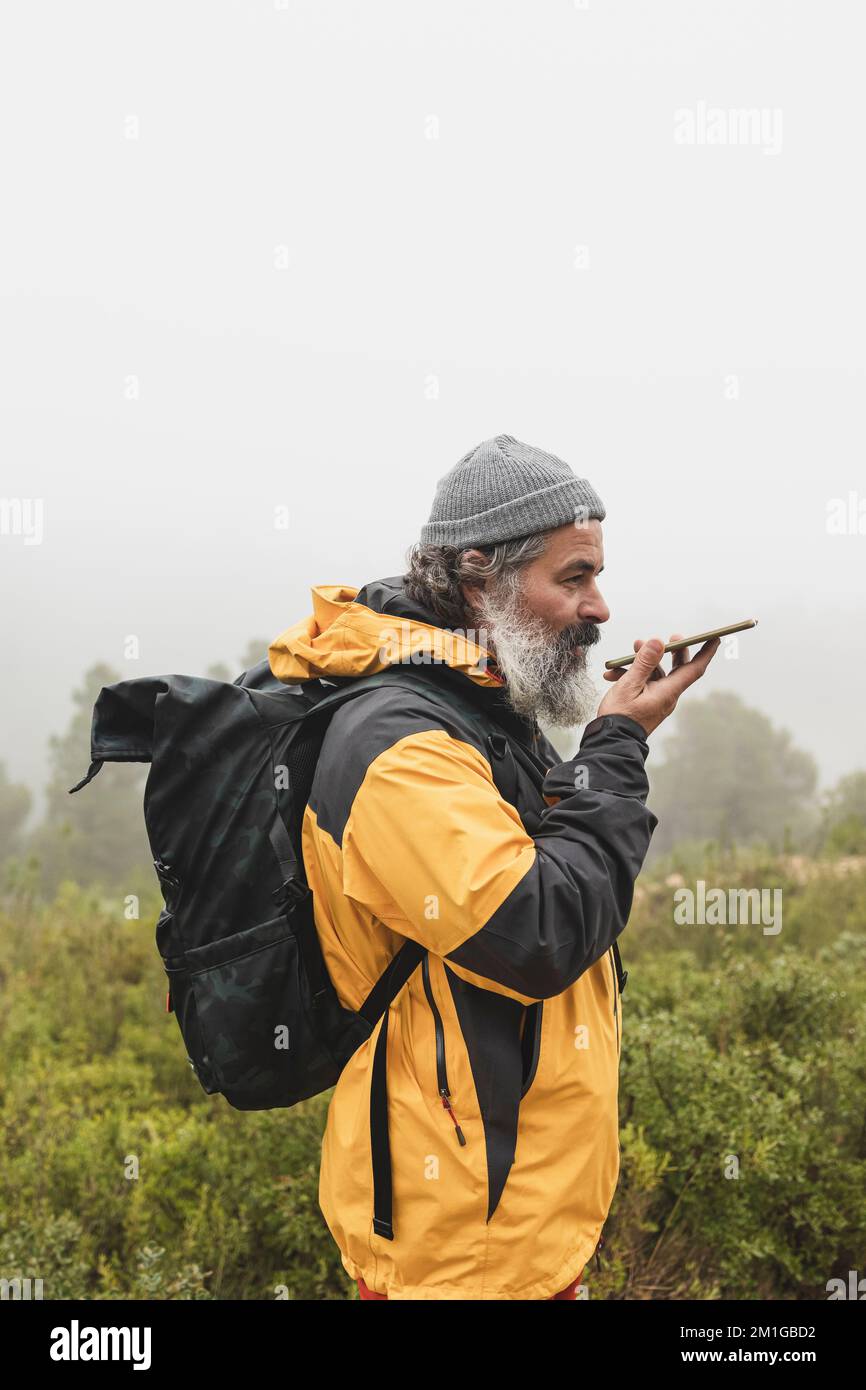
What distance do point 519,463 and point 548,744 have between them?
645 mm

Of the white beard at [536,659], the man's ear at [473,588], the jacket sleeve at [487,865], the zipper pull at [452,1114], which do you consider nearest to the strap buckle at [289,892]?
the jacket sleeve at [487,865]

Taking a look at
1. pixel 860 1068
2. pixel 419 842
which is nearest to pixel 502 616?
pixel 419 842

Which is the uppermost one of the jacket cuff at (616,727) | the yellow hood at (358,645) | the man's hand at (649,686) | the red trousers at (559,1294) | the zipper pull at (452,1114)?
the yellow hood at (358,645)

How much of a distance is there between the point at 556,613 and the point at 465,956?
80 centimetres

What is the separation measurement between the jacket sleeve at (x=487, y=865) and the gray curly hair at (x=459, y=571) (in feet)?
1.60

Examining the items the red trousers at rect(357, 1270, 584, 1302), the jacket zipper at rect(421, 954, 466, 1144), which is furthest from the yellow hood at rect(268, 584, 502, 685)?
the red trousers at rect(357, 1270, 584, 1302)

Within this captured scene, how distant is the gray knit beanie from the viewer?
2.21 m

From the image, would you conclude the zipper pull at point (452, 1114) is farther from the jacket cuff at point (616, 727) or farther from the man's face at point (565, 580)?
the man's face at point (565, 580)

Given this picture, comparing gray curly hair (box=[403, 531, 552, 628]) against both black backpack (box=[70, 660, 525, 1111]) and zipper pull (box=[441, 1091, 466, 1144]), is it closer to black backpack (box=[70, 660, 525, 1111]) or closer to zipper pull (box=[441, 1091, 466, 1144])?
black backpack (box=[70, 660, 525, 1111])

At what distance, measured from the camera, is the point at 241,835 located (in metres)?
1.87

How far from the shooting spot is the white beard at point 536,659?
2.11m

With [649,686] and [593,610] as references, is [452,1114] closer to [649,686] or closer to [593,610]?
[649,686]

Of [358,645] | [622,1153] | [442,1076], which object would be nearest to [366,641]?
[358,645]

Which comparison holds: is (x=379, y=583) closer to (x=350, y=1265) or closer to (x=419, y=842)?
(x=419, y=842)
